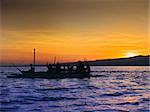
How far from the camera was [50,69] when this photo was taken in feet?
101

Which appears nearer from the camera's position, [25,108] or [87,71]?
[25,108]

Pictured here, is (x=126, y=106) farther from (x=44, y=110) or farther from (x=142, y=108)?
(x=44, y=110)

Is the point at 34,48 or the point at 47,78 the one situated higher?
the point at 34,48

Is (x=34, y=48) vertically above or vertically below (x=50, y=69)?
above

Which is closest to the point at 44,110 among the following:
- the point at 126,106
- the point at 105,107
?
the point at 105,107

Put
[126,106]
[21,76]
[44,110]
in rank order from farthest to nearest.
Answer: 1. [21,76]
2. [126,106]
3. [44,110]

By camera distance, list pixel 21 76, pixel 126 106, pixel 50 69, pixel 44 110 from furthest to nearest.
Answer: pixel 21 76 → pixel 50 69 → pixel 126 106 → pixel 44 110

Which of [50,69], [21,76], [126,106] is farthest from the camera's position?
[21,76]

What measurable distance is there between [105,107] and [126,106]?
2.75 ft

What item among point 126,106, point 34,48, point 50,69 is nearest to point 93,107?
point 126,106

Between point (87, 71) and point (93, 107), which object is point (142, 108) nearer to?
point (93, 107)

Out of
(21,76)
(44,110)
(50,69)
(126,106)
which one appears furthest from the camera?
(21,76)

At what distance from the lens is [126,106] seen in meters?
11.7

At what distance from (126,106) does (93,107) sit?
3.99 ft
